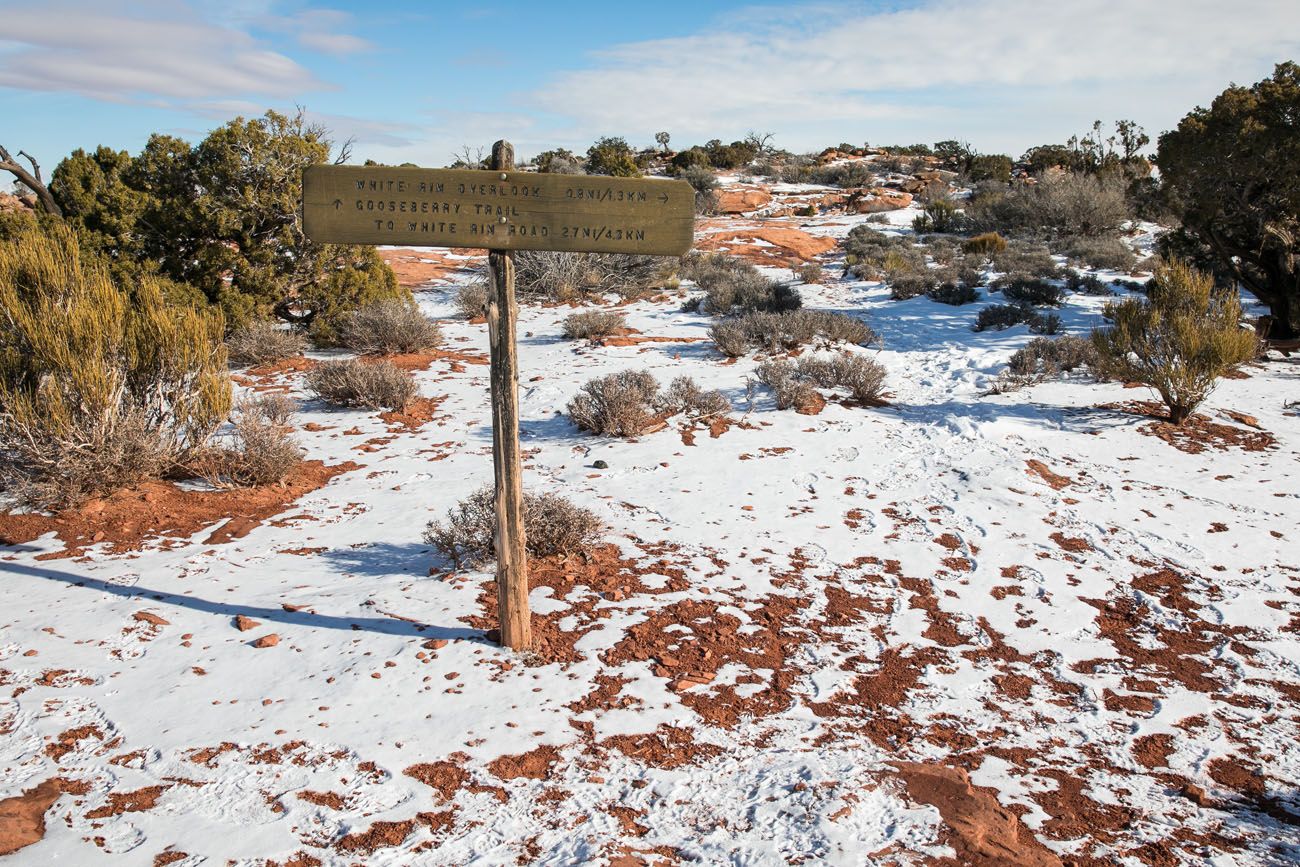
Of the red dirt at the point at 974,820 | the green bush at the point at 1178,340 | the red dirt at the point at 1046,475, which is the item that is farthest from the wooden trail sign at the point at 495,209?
the green bush at the point at 1178,340

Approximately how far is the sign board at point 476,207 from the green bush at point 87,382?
11.1 feet

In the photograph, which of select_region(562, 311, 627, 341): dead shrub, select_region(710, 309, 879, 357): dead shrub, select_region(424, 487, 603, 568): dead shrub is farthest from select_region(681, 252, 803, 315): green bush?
select_region(424, 487, 603, 568): dead shrub

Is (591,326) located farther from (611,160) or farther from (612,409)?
(611,160)

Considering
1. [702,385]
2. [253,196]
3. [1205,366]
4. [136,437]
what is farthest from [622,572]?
[253,196]

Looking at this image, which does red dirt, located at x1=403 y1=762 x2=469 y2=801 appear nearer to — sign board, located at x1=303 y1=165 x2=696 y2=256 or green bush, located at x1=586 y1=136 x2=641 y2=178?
sign board, located at x1=303 y1=165 x2=696 y2=256

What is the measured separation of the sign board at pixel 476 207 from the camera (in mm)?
3359

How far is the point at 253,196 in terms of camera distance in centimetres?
1105

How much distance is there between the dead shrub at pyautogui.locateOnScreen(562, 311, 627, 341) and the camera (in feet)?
38.6

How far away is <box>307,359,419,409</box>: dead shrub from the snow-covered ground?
1.18m

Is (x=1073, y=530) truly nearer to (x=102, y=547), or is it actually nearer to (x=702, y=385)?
(x=702, y=385)

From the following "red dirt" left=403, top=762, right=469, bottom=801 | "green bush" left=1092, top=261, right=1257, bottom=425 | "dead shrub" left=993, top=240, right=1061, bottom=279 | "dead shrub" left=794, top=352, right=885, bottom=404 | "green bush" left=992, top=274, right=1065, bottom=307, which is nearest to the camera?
"red dirt" left=403, top=762, right=469, bottom=801

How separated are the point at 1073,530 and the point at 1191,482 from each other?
5.86 feet

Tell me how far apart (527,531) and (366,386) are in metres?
4.15

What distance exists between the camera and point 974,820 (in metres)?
2.91
